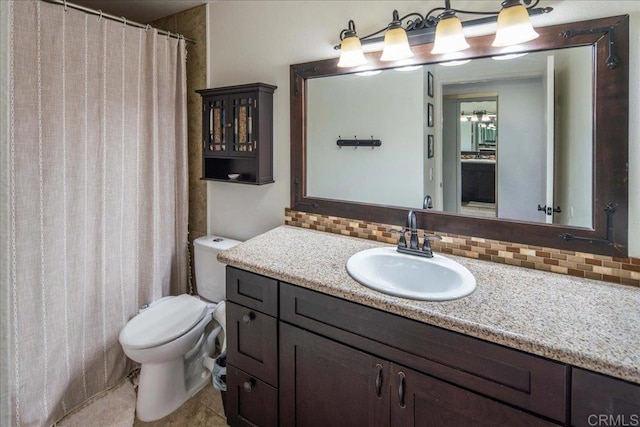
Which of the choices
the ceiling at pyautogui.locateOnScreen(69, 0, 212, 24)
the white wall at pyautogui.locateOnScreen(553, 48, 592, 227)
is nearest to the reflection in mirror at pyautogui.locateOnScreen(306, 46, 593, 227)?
the white wall at pyautogui.locateOnScreen(553, 48, 592, 227)

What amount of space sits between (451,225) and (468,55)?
0.72 m

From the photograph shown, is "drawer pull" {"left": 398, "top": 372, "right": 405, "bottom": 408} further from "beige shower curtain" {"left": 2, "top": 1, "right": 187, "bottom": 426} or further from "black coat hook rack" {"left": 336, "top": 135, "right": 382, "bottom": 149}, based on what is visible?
"beige shower curtain" {"left": 2, "top": 1, "right": 187, "bottom": 426}

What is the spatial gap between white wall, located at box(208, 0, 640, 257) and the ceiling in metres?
0.25

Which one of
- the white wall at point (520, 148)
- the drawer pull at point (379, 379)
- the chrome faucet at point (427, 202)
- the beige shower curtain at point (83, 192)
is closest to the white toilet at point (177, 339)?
the beige shower curtain at point (83, 192)

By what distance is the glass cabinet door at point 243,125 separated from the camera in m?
1.95

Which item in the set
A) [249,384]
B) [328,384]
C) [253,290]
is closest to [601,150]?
[328,384]

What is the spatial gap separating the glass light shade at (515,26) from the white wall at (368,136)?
1.24 feet

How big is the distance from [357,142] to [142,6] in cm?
183

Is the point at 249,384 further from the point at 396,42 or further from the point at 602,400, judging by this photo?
the point at 396,42

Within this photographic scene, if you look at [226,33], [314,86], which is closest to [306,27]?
[314,86]

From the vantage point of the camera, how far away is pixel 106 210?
6.20 ft

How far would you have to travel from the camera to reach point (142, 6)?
2297 mm

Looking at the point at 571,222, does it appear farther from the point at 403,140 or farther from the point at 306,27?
Answer: the point at 306,27

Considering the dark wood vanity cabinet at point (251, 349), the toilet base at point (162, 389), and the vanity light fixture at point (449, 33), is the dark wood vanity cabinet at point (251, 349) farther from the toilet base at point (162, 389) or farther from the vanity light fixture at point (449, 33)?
the vanity light fixture at point (449, 33)
